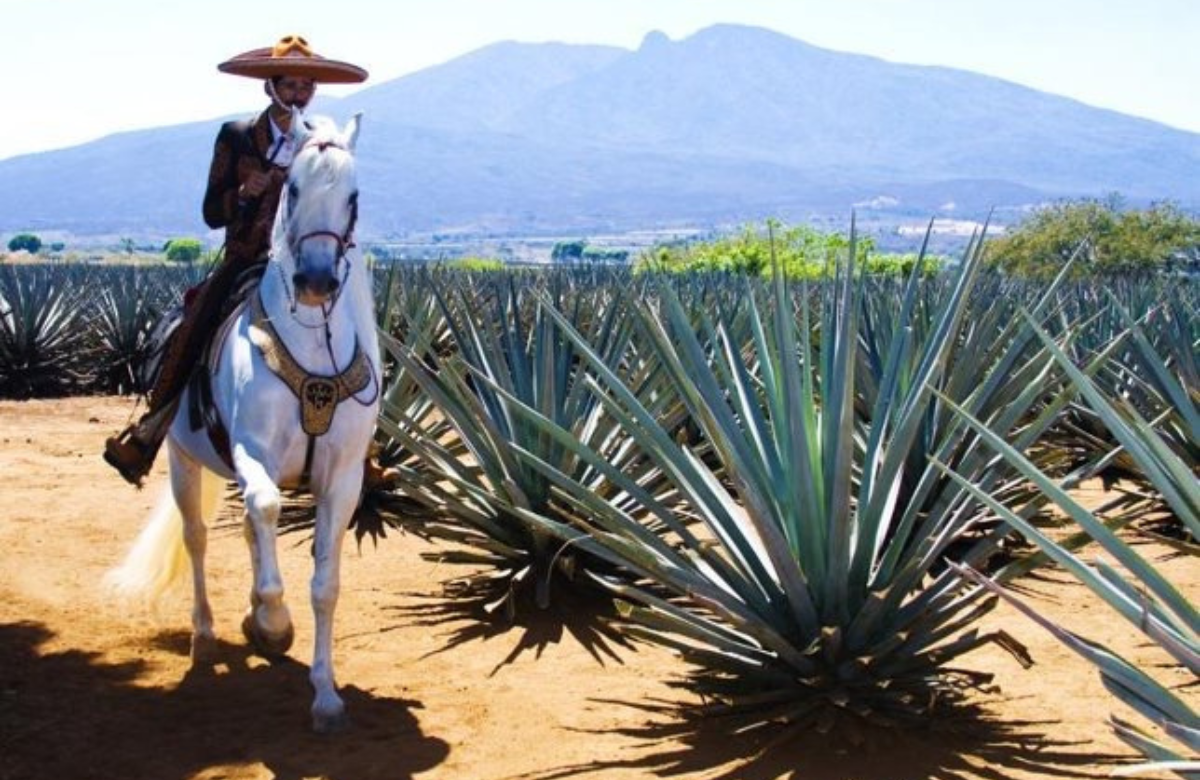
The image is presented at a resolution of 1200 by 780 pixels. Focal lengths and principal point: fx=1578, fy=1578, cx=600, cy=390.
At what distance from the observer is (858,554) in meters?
4.86

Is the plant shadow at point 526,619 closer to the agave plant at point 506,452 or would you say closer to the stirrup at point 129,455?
the agave plant at point 506,452

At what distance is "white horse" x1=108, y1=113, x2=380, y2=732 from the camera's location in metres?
4.91

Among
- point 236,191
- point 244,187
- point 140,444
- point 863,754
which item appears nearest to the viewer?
point 863,754

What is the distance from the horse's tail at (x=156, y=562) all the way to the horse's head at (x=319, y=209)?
5.93ft

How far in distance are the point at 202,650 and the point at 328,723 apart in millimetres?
1152

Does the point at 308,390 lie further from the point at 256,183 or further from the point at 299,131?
the point at 256,183

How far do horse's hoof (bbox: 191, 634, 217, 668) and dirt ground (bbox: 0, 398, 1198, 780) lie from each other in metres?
0.06

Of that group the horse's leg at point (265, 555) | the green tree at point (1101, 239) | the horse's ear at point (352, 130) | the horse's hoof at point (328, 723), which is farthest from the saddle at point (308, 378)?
the green tree at point (1101, 239)

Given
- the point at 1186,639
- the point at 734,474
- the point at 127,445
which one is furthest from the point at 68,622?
the point at 1186,639

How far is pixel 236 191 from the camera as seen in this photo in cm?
584

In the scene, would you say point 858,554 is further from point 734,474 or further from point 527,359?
point 527,359

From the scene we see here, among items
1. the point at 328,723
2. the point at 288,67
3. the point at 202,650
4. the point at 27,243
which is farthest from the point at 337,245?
the point at 27,243

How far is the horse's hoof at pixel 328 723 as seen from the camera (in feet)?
16.8

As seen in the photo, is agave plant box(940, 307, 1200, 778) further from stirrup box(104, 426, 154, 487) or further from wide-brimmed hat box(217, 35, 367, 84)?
stirrup box(104, 426, 154, 487)
